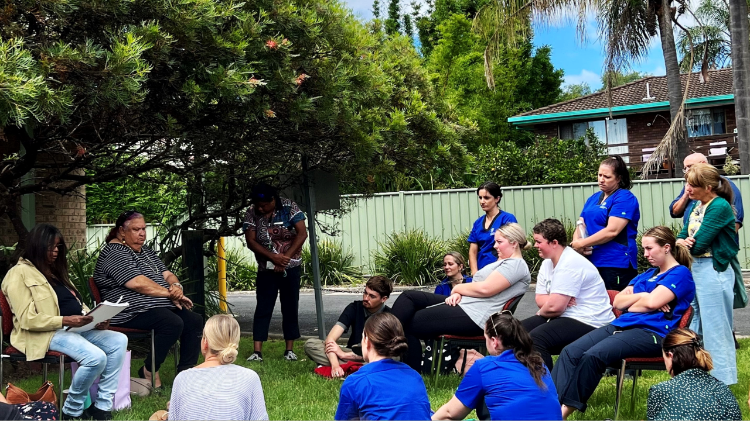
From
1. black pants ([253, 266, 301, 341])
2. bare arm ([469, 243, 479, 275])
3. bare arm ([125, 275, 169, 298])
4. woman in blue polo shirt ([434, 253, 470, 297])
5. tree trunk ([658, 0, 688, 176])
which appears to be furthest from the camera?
tree trunk ([658, 0, 688, 176])

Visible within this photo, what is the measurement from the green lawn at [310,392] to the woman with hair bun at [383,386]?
6.49 ft

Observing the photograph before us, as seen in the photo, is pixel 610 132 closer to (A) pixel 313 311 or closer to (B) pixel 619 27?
(B) pixel 619 27

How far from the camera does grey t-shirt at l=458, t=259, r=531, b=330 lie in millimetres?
6754

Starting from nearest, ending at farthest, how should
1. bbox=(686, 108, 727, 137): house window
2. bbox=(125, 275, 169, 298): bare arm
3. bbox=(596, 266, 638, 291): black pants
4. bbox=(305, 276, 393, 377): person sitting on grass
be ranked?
1. bbox=(596, 266, 638, 291): black pants
2. bbox=(125, 275, 169, 298): bare arm
3. bbox=(305, 276, 393, 377): person sitting on grass
4. bbox=(686, 108, 727, 137): house window

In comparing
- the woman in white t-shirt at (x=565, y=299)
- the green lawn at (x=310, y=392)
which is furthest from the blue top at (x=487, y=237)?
the woman in white t-shirt at (x=565, y=299)

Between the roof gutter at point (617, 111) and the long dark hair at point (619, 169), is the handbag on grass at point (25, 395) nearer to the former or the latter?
the long dark hair at point (619, 169)

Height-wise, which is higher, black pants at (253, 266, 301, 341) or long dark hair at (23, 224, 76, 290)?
long dark hair at (23, 224, 76, 290)

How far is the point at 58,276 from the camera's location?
6.31 m

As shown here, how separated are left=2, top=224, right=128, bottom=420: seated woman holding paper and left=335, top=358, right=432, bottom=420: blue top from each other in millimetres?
2662

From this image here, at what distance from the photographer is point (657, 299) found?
220 inches

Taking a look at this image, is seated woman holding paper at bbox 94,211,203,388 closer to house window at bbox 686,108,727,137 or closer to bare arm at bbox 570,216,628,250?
bare arm at bbox 570,216,628,250

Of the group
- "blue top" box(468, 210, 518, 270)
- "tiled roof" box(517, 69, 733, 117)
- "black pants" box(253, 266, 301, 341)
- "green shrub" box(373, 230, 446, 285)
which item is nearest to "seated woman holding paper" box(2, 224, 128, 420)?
"black pants" box(253, 266, 301, 341)

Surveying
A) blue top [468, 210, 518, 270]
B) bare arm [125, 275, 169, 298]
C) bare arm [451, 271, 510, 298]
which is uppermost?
blue top [468, 210, 518, 270]

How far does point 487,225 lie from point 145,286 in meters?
3.23
